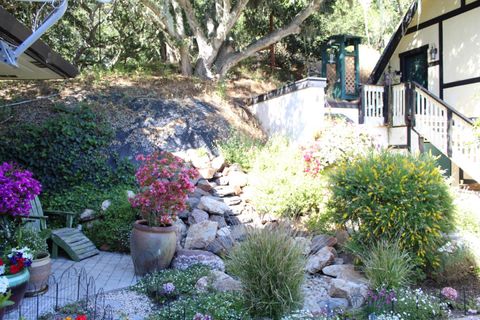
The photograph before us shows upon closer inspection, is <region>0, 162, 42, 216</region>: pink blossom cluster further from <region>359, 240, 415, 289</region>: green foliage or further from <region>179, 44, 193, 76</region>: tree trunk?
<region>179, 44, 193, 76</region>: tree trunk

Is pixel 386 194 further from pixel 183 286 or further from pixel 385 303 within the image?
pixel 183 286

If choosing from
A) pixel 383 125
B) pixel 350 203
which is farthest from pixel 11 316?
pixel 383 125

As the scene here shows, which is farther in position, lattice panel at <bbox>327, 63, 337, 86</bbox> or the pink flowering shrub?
lattice panel at <bbox>327, 63, 337, 86</bbox>

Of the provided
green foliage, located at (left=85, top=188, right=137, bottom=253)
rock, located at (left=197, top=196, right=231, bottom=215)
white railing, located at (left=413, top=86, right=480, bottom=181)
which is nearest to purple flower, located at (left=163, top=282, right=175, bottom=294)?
green foliage, located at (left=85, top=188, right=137, bottom=253)

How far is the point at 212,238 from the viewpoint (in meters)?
5.41

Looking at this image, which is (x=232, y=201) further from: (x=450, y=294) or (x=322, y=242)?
(x=450, y=294)

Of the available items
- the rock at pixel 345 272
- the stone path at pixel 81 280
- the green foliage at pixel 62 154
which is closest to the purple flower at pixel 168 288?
the stone path at pixel 81 280

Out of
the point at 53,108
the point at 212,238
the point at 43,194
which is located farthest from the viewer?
the point at 53,108

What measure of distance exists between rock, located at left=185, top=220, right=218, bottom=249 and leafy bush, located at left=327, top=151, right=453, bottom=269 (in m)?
1.62

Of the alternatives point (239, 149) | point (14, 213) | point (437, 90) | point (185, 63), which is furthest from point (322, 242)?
point (185, 63)

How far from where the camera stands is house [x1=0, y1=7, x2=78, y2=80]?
4095mm

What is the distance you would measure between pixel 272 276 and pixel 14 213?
259 cm

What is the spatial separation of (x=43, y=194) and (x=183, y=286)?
3.75m

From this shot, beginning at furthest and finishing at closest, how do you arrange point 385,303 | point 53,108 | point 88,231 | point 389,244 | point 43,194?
1. point 53,108
2. point 43,194
3. point 88,231
4. point 389,244
5. point 385,303
